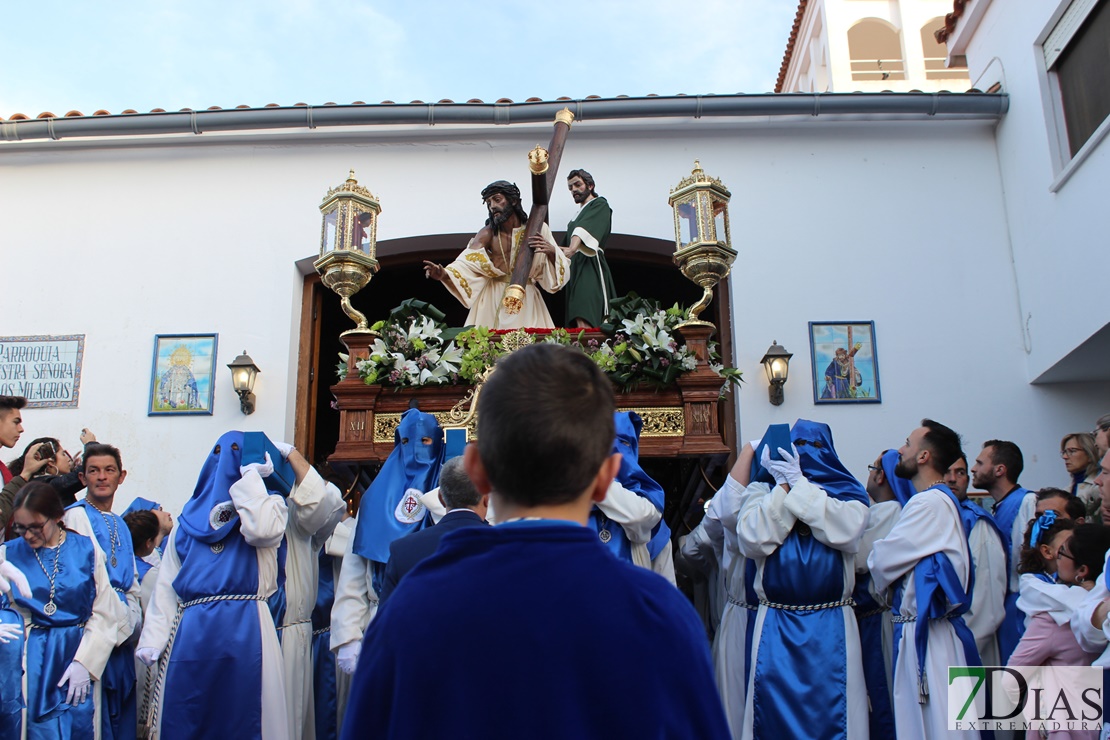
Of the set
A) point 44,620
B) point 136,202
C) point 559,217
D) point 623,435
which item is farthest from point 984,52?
point 44,620

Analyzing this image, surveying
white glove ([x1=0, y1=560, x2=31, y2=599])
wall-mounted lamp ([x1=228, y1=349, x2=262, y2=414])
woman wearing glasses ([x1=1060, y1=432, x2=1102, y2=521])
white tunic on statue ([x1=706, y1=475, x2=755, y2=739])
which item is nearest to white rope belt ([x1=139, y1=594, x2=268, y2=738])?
white glove ([x1=0, y1=560, x2=31, y2=599])

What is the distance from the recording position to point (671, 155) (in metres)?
8.97

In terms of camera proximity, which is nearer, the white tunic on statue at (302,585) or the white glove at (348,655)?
the white glove at (348,655)

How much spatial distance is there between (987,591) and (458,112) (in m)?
5.90

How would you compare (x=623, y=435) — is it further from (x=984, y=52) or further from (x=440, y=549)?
(x=984, y=52)

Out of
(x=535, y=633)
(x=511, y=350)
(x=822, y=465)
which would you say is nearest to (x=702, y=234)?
(x=511, y=350)

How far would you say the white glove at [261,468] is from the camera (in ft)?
15.1

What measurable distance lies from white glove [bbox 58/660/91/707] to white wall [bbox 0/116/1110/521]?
3518 millimetres

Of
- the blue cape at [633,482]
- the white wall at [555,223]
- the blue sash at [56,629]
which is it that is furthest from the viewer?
the white wall at [555,223]

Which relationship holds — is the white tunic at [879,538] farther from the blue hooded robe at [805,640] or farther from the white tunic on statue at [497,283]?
the white tunic on statue at [497,283]

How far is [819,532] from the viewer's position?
15.4 feet

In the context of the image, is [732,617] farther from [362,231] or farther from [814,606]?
[362,231]

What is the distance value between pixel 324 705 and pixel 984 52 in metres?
8.13

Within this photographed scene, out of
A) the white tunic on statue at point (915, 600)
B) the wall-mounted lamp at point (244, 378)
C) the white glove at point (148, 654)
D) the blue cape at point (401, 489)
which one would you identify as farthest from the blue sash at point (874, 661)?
the wall-mounted lamp at point (244, 378)
